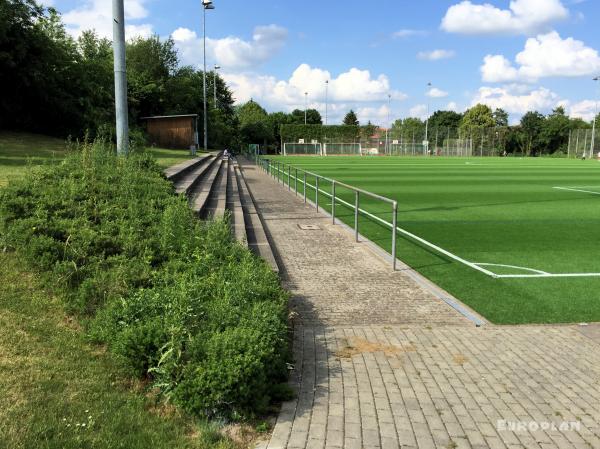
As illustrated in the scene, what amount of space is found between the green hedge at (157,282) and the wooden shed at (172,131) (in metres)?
30.7

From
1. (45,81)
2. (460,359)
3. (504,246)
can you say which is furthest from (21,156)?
(45,81)

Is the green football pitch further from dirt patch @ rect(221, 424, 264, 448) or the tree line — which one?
the tree line

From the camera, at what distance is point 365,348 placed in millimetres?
5031

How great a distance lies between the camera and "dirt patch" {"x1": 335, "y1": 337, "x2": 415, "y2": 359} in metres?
4.89

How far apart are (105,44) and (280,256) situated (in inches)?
2360

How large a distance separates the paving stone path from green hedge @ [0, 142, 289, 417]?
1.55 feet

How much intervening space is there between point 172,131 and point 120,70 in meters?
29.2

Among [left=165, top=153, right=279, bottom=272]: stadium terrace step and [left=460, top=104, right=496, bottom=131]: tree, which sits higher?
[left=460, top=104, right=496, bottom=131]: tree

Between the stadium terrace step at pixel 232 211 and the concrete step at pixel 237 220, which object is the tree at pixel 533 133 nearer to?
the stadium terrace step at pixel 232 211

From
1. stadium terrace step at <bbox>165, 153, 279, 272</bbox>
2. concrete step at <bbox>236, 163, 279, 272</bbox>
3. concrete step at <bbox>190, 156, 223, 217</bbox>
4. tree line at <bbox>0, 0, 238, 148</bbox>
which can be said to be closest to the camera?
concrete step at <bbox>236, 163, 279, 272</bbox>

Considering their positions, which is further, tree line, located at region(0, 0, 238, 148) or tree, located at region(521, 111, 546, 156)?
tree, located at region(521, 111, 546, 156)

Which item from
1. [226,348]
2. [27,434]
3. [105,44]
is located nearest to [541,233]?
[226,348]

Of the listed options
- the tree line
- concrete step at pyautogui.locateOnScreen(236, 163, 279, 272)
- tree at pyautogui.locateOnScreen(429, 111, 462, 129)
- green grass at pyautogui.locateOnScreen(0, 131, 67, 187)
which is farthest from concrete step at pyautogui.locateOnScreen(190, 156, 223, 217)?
tree at pyautogui.locateOnScreen(429, 111, 462, 129)

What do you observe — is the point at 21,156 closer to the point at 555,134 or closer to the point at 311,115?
the point at 555,134
